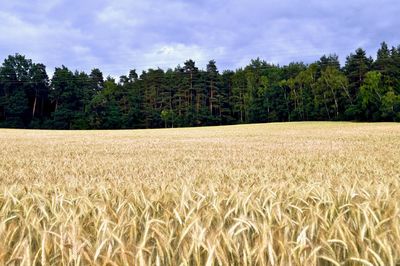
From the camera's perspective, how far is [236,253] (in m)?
1.53

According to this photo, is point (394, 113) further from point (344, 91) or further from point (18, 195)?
point (18, 195)

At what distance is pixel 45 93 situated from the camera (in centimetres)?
8406

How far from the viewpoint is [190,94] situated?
84.3 m

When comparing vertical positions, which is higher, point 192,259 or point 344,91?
point 344,91

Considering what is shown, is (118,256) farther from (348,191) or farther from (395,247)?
(348,191)

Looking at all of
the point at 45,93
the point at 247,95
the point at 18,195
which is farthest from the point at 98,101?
the point at 18,195

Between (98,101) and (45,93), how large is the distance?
16327 mm

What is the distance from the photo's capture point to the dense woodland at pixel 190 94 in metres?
68.8

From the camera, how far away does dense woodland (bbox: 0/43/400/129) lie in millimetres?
68806

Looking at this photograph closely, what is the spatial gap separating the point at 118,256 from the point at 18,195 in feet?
6.17

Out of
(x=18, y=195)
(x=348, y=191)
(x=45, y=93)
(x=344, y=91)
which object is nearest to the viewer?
(x=348, y=191)

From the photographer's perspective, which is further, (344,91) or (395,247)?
(344,91)

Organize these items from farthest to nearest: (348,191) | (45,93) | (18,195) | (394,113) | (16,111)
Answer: (45,93), (16,111), (394,113), (18,195), (348,191)

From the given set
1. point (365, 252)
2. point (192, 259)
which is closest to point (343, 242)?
point (365, 252)
